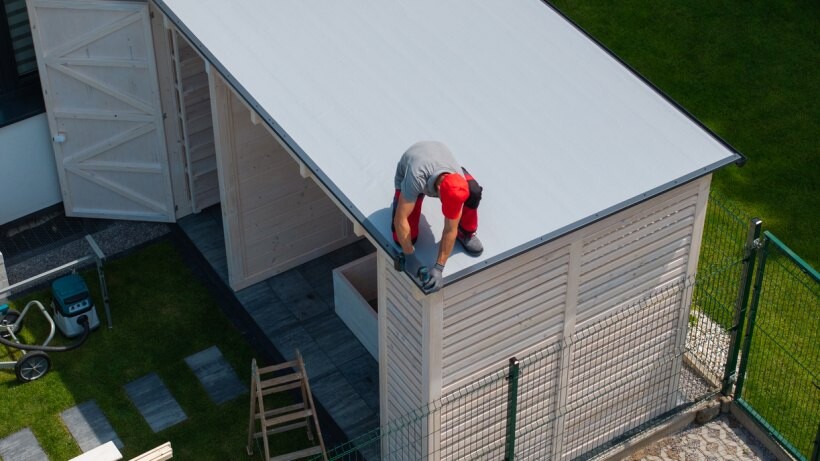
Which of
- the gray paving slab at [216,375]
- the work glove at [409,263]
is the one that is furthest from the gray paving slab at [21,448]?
the work glove at [409,263]

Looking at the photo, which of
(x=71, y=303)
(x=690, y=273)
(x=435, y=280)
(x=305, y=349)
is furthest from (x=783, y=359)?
(x=71, y=303)

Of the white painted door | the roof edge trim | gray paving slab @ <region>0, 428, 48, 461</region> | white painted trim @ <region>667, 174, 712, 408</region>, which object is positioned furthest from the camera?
the white painted door

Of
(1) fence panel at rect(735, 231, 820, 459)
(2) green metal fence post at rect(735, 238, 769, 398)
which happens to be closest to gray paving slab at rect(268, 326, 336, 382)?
(2) green metal fence post at rect(735, 238, 769, 398)

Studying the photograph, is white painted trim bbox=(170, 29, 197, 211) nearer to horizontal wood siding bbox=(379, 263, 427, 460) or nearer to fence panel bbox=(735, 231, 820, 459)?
horizontal wood siding bbox=(379, 263, 427, 460)

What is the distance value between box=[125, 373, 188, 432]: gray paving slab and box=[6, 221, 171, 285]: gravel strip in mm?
2297

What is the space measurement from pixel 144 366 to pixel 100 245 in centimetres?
249

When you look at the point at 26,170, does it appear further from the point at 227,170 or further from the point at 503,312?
the point at 503,312

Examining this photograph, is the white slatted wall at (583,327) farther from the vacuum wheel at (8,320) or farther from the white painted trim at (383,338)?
the vacuum wheel at (8,320)

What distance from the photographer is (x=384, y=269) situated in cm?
1249

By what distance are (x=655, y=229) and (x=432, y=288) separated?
299cm

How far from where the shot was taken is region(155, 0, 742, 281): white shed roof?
12203mm

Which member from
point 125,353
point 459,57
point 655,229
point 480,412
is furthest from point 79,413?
point 655,229

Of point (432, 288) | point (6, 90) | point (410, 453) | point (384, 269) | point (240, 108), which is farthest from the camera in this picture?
point (6, 90)

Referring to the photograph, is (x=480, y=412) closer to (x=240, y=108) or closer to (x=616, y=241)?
(x=616, y=241)
